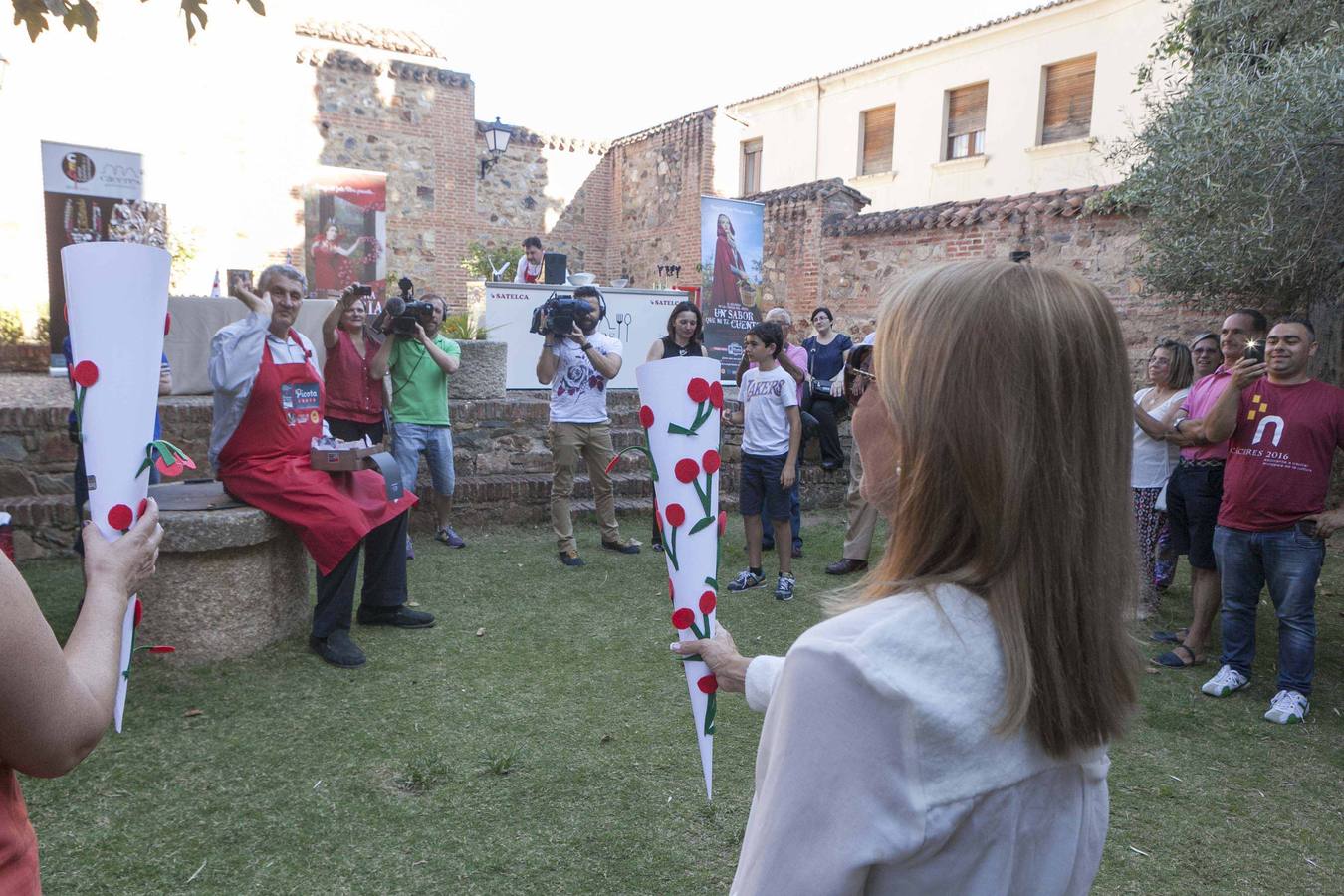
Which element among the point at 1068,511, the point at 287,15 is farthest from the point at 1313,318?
the point at 287,15

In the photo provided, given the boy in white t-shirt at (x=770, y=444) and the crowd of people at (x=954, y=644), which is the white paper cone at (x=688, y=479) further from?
the boy in white t-shirt at (x=770, y=444)

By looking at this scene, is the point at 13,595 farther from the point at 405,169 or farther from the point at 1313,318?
the point at 405,169

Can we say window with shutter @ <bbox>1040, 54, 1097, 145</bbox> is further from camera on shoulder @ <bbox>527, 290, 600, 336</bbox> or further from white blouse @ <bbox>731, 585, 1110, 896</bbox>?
white blouse @ <bbox>731, 585, 1110, 896</bbox>

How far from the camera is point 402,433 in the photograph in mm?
6379

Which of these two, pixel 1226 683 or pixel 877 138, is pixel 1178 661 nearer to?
pixel 1226 683

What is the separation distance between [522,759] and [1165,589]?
5101 mm

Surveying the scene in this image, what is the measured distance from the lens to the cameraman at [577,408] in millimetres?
6398

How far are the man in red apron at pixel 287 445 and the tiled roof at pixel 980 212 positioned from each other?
886 centimetres

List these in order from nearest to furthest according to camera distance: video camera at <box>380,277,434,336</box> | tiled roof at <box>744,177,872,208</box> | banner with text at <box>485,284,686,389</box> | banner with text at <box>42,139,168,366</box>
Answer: video camera at <box>380,277,434,336</box>, banner with text at <box>42,139,168,366</box>, banner with text at <box>485,284,686,389</box>, tiled roof at <box>744,177,872,208</box>

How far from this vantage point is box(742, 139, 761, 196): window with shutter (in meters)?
23.2

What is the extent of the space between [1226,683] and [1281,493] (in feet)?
3.37

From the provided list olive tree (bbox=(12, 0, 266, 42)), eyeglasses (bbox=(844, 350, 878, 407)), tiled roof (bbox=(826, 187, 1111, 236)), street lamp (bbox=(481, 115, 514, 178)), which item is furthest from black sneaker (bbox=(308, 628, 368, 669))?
street lamp (bbox=(481, 115, 514, 178))

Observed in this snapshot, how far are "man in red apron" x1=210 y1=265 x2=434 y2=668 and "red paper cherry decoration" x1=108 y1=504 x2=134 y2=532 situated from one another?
132 cm

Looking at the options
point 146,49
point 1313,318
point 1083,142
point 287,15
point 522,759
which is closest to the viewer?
point 522,759
